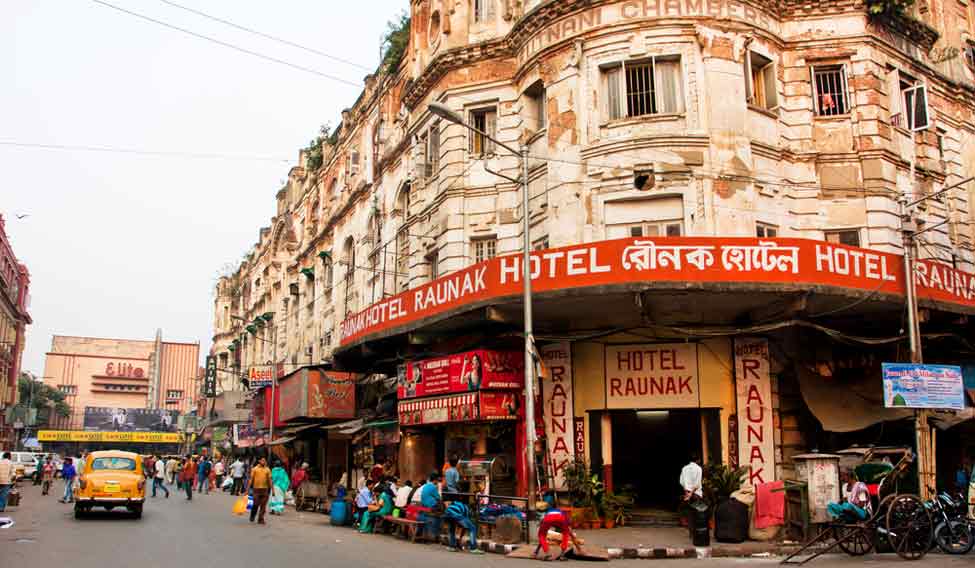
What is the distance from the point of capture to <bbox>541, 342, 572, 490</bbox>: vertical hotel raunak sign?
2047 centimetres

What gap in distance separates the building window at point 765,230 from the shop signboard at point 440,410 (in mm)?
8020

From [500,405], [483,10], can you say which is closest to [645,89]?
[483,10]

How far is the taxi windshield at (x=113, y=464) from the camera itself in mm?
22172

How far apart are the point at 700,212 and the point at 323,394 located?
1706cm

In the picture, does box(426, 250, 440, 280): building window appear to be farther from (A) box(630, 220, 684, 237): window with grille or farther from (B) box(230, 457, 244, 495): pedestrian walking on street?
(B) box(230, 457, 244, 495): pedestrian walking on street

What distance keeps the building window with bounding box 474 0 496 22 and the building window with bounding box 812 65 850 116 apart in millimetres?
9437

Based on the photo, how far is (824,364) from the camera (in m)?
20.3

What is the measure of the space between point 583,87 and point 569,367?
716cm

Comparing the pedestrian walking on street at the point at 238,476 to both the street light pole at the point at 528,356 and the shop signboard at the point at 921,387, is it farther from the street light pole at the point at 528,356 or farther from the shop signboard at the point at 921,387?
the shop signboard at the point at 921,387

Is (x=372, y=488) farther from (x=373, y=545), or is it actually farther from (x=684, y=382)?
(x=684, y=382)

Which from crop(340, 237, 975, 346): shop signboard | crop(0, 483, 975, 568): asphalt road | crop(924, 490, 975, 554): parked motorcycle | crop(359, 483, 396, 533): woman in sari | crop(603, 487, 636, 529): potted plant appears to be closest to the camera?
crop(0, 483, 975, 568): asphalt road

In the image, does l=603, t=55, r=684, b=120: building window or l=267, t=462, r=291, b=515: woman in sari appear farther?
l=267, t=462, r=291, b=515: woman in sari

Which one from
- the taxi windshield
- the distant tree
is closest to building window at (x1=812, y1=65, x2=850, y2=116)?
the taxi windshield

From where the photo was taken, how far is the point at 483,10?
2545cm
